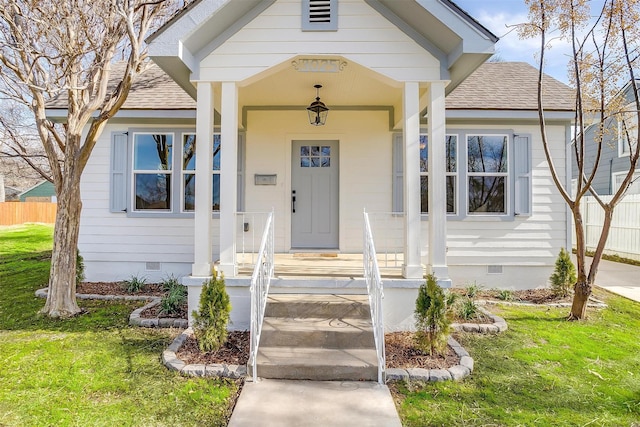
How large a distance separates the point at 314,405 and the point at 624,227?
11.0 meters

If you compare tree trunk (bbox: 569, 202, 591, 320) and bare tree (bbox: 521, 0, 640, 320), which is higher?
bare tree (bbox: 521, 0, 640, 320)

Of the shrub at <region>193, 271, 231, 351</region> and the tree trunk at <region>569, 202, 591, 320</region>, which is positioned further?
the tree trunk at <region>569, 202, 591, 320</region>

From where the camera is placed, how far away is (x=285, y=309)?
417cm

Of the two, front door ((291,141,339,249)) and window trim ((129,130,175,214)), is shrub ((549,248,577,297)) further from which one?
window trim ((129,130,175,214))

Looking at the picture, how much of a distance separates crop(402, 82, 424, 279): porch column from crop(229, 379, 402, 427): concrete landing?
1.59 m

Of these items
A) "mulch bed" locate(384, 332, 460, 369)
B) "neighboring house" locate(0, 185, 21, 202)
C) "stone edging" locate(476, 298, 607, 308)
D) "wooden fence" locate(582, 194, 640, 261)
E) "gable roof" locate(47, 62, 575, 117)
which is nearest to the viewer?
"mulch bed" locate(384, 332, 460, 369)

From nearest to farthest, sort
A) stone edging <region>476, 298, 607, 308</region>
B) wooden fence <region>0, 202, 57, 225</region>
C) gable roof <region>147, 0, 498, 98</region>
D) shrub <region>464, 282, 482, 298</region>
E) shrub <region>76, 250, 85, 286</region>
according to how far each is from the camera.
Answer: gable roof <region>147, 0, 498, 98</region> < stone edging <region>476, 298, 607, 308</region> < shrub <region>464, 282, 482, 298</region> < shrub <region>76, 250, 85, 286</region> < wooden fence <region>0, 202, 57, 225</region>

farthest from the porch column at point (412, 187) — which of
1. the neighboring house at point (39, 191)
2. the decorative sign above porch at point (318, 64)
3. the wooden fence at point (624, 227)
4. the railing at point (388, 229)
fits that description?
the neighboring house at point (39, 191)

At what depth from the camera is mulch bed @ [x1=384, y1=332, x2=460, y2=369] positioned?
355 centimetres

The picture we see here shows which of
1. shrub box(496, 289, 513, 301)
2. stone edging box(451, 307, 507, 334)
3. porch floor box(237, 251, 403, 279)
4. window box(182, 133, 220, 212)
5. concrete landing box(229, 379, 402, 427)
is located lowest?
concrete landing box(229, 379, 402, 427)

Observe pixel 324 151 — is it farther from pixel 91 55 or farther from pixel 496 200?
pixel 91 55

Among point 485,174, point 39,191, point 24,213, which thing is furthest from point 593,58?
point 39,191

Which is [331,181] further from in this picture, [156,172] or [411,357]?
[411,357]

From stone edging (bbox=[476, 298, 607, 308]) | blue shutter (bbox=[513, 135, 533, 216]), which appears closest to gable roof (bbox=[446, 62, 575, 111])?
blue shutter (bbox=[513, 135, 533, 216])
